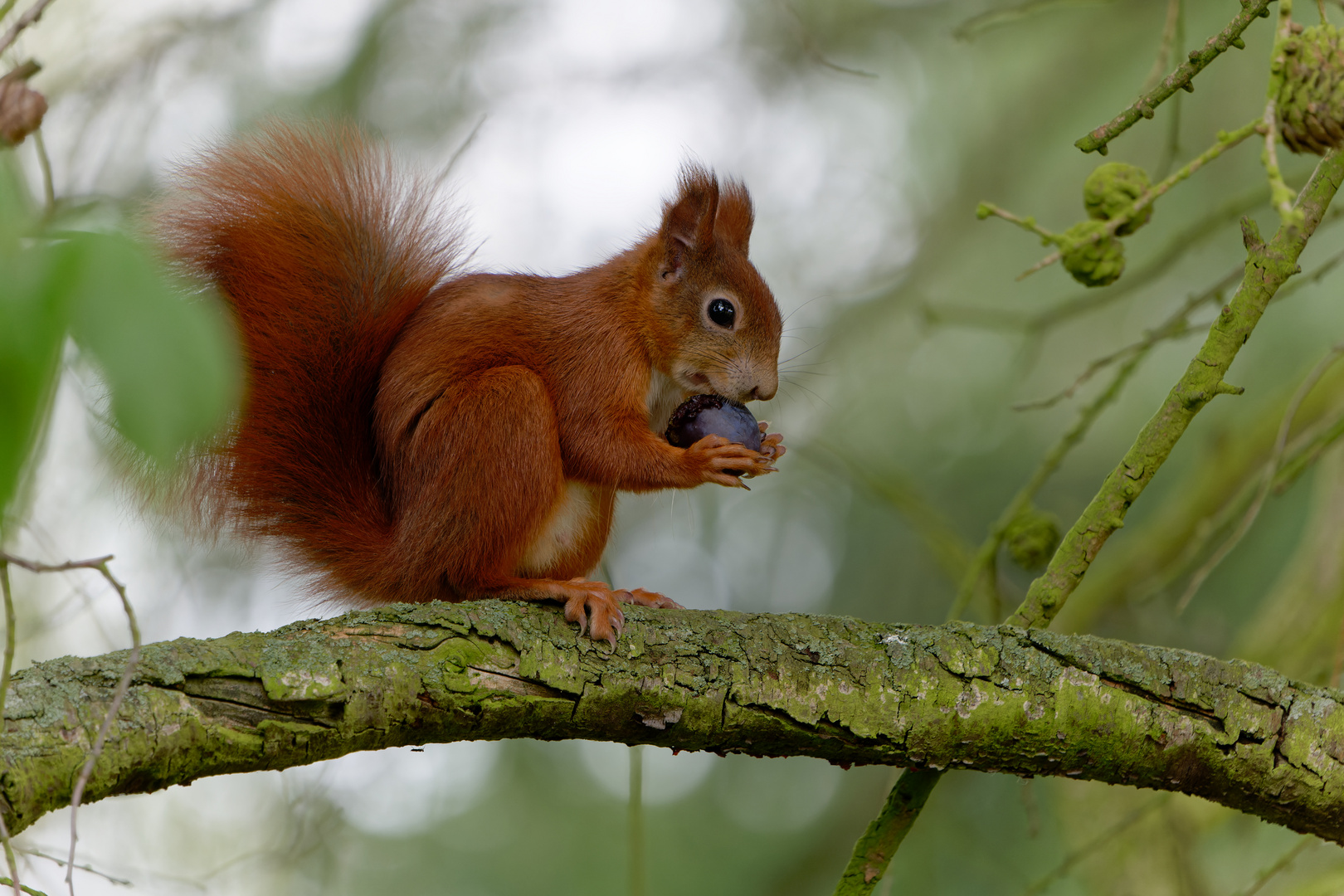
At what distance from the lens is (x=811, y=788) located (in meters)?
4.32

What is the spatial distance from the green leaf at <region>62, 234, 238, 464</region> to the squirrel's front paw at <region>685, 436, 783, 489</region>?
4.33 feet

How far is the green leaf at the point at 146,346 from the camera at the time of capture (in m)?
0.50

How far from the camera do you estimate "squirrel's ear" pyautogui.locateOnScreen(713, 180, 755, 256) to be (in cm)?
239

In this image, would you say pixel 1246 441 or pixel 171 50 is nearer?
pixel 1246 441

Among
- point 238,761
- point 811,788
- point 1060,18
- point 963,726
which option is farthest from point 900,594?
point 238,761

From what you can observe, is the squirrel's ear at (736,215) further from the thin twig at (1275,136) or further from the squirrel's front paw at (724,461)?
the thin twig at (1275,136)

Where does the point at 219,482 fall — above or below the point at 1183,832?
above

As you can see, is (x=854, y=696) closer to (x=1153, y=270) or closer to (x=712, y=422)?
(x=712, y=422)

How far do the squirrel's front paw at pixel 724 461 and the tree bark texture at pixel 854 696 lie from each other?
36 centimetres

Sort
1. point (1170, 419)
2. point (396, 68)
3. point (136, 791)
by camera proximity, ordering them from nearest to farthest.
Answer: point (136, 791) < point (1170, 419) < point (396, 68)

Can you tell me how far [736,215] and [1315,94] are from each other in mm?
1257

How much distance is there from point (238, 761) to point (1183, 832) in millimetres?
1941

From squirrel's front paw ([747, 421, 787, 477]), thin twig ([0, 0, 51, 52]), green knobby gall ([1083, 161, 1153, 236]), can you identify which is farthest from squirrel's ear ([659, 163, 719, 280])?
thin twig ([0, 0, 51, 52])

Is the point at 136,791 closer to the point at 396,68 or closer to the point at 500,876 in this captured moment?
the point at 396,68
